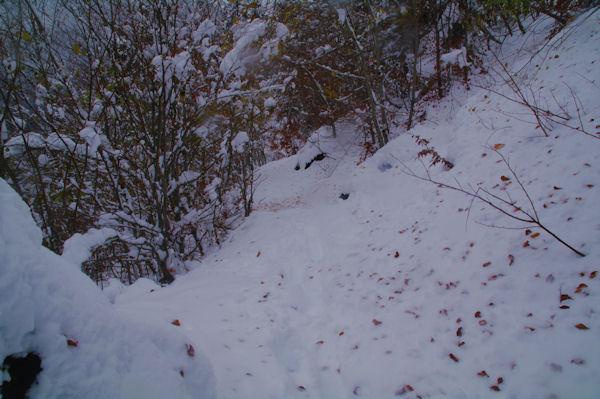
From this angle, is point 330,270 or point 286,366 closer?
point 286,366

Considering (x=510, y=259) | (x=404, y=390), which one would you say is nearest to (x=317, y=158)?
(x=510, y=259)

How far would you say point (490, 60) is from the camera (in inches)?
372

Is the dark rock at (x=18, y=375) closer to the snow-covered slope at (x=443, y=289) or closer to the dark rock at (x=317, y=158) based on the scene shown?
the snow-covered slope at (x=443, y=289)

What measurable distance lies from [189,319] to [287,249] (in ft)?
9.52

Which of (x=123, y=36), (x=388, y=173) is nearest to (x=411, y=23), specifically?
(x=388, y=173)

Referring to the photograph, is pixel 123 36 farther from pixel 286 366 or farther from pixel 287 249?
pixel 286 366

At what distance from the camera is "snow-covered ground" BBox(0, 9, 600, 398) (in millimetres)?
1160

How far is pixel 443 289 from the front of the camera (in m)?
2.78

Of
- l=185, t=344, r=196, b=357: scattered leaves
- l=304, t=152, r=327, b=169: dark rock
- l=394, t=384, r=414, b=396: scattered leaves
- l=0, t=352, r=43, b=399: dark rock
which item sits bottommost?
l=394, t=384, r=414, b=396: scattered leaves

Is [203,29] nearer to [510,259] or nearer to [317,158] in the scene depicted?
[510,259]

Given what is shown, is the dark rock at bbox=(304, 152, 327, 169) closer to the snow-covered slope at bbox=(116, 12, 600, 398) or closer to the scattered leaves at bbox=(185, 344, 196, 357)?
the snow-covered slope at bbox=(116, 12, 600, 398)

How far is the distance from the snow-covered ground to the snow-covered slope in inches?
0.6

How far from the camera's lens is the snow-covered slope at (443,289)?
6.16ft

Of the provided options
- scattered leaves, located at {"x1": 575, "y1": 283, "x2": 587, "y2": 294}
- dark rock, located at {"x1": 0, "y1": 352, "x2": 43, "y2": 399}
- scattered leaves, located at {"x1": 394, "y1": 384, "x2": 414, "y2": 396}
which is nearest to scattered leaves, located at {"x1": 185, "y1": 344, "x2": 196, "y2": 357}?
→ dark rock, located at {"x1": 0, "y1": 352, "x2": 43, "y2": 399}
